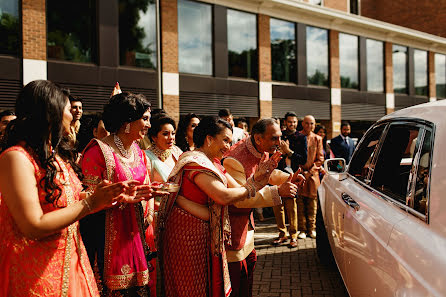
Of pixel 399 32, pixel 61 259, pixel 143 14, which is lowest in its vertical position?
pixel 61 259

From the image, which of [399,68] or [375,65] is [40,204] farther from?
[399,68]

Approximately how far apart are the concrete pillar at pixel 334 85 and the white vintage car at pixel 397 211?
16897 millimetres

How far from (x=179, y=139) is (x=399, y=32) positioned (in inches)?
825

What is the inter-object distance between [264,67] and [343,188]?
46.2 ft

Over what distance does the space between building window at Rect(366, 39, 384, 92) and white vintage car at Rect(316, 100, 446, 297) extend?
64.4 feet

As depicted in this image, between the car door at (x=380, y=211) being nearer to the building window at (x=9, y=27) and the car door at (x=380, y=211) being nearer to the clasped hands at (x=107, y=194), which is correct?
the clasped hands at (x=107, y=194)

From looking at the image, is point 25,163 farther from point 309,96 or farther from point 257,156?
point 309,96

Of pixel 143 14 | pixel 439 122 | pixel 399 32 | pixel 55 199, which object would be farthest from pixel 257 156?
pixel 399 32

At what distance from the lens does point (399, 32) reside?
72.1 ft

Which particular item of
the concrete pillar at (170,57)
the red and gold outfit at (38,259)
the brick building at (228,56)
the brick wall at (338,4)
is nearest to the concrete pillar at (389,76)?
the brick building at (228,56)

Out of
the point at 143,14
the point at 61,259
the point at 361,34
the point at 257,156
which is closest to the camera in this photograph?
the point at 61,259

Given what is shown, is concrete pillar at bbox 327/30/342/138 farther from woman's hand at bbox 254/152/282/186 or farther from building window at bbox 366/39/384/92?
woman's hand at bbox 254/152/282/186

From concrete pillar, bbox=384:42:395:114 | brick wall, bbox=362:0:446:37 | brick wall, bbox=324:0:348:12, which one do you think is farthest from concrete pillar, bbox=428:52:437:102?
brick wall, bbox=324:0:348:12

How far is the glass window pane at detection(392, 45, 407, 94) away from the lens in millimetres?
22750
